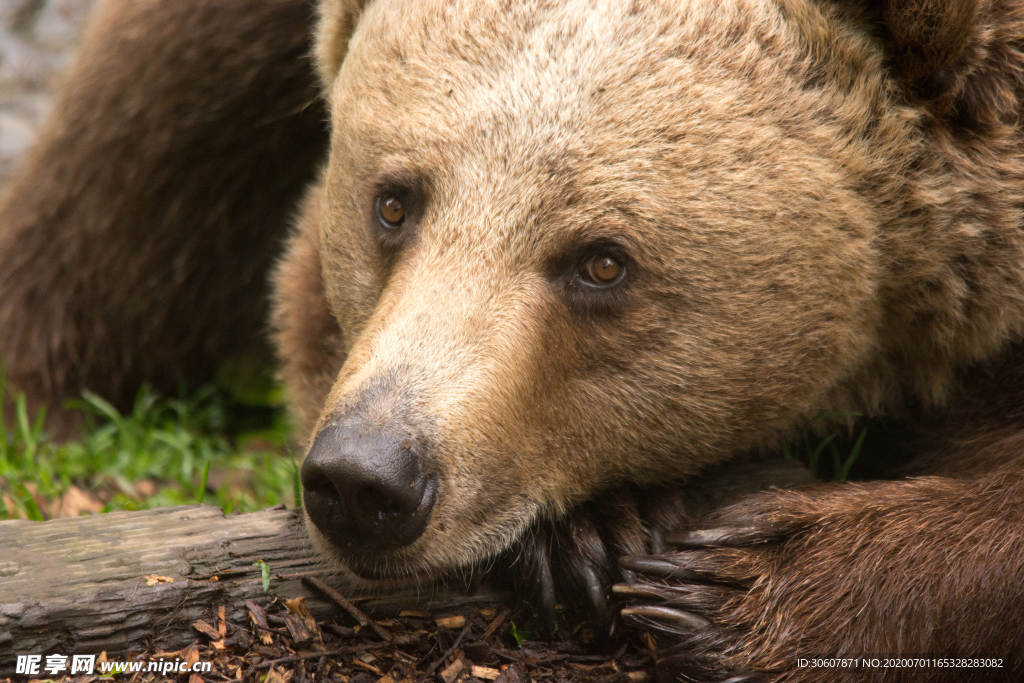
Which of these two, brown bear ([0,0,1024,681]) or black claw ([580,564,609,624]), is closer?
brown bear ([0,0,1024,681])

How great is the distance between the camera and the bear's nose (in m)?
2.63

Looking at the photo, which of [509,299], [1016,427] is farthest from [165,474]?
[1016,427]

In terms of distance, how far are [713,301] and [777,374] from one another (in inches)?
13.6

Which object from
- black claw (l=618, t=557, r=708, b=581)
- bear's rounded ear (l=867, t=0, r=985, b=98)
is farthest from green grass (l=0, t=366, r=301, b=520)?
bear's rounded ear (l=867, t=0, r=985, b=98)

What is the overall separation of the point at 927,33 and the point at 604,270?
3.75 ft

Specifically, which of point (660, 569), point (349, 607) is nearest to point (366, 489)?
point (349, 607)

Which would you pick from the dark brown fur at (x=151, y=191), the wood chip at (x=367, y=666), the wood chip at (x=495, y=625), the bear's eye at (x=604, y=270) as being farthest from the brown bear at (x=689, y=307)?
the dark brown fur at (x=151, y=191)

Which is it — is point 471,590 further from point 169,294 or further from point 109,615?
point 169,294

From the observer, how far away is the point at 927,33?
9.75 ft

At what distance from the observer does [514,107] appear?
3.00 metres

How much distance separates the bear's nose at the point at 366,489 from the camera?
263 cm

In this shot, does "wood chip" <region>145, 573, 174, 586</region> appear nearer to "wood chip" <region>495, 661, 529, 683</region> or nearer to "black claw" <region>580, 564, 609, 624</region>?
"wood chip" <region>495, 661, 529, 683</region>

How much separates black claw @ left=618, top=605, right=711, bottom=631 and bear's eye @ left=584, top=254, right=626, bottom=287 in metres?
0.93

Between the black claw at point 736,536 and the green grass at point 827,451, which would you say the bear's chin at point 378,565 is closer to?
the black claw at point 736,536
